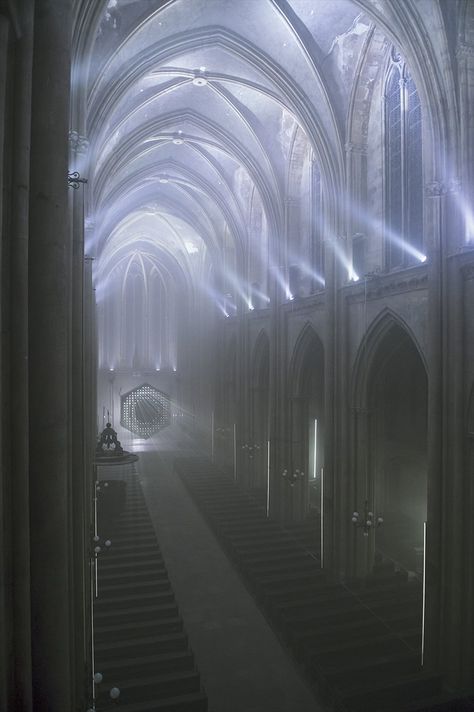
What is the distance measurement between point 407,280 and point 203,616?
33.4ft

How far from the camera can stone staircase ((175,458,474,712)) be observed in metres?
9.96

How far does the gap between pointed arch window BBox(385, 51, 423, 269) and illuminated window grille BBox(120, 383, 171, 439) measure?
117 ft

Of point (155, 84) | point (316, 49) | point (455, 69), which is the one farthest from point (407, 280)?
point (155, 84)

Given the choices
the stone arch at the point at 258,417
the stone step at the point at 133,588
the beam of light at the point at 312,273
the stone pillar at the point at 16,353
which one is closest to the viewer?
the stone pillar at the point at 16,353

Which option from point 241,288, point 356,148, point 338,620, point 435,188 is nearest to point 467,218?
point 435,188

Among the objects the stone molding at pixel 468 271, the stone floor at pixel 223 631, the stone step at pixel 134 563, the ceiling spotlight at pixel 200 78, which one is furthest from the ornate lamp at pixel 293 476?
the ceiling spotlight at pixel 200 78

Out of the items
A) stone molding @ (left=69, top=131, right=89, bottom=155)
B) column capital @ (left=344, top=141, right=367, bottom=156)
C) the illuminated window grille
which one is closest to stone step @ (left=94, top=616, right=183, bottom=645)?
stone molding @ (left=69, top=131, right=89, bottom=155)

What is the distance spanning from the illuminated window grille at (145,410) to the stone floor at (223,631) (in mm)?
24674

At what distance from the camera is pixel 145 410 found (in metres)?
47.4

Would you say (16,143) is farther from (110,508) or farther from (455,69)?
(110,508)

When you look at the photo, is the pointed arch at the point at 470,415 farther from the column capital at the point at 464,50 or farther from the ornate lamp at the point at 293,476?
the ornate lamp at the point at 293,476

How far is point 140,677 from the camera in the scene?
1057 centimetres

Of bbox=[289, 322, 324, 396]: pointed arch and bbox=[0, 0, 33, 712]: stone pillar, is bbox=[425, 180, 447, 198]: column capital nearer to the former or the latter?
bbox=[289, 322, 324, 396]: pointed arch

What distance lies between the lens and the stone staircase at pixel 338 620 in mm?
9961
